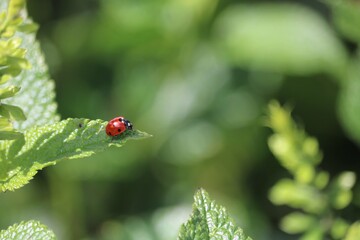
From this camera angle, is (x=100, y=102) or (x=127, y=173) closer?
(x=127, y=173)

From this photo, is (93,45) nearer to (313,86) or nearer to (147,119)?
(147,119)

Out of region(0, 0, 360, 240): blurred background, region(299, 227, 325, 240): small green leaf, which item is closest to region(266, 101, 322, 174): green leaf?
region(299, 227, 325, 240): small green leaf

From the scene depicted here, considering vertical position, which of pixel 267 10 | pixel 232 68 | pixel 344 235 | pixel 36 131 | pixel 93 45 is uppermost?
pixel 267 10

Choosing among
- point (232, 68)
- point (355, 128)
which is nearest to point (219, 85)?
point (232, 68)

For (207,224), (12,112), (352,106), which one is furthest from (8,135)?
(352,106)

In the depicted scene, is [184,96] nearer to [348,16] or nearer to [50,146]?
[348,16]

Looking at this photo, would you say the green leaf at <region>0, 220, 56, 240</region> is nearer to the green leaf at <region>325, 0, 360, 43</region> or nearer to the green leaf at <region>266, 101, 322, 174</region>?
the green leaf at <region>266, 101, 322, 174</region>

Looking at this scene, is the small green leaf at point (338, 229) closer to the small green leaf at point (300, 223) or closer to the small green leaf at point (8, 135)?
the small green leaf at point (300, 223)
